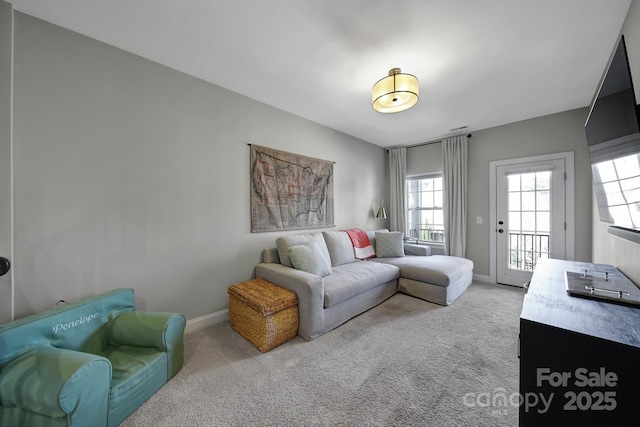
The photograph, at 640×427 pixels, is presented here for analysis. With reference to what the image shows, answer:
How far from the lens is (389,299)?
307 cm

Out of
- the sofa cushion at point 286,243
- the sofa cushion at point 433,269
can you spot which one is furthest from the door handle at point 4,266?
the sofa cushion at point 433,269

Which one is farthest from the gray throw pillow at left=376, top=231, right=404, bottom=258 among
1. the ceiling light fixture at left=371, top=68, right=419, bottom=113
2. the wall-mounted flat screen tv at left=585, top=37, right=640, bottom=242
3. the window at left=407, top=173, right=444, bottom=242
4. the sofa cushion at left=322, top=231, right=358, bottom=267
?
the wall-mounted flat screen tv at left=585, top=37, right=640, bottom=242

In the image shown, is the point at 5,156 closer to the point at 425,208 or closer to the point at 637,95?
the point at 637,95

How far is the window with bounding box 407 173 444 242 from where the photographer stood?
446cm

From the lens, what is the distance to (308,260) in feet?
8.34

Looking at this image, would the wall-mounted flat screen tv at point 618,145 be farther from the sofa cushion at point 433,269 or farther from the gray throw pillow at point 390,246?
the gray throw pillow at point 390,246

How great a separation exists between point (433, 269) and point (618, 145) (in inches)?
80.1

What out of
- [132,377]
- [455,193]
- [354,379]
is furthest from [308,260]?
[455,193]

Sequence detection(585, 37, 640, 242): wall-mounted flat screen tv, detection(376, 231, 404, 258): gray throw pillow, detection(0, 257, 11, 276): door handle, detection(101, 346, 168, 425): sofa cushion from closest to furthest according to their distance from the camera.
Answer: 1. detection(585, 37, 640, 242): wall-mounted flat screen tv
2. detection(101, 346, 168, 425): sofa cushion
3. detection(0, 257, 11, 276): door handle
4. detection(376, 231, 404, 258): gray throw pillow

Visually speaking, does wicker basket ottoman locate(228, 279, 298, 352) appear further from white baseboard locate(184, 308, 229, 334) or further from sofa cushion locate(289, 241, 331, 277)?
sofa cushion locate(289, 241, 331, 277)

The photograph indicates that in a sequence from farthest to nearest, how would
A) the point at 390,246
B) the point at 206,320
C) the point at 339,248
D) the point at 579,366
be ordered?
the point at 390,246 → the point at 339,248 → the point at 206,320 → the point at 579,366

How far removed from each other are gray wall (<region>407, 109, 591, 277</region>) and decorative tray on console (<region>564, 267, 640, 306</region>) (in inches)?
81.1

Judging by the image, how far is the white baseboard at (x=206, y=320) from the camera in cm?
226

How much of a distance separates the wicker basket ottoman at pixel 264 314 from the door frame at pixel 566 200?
3430 mm
